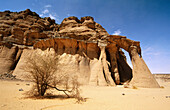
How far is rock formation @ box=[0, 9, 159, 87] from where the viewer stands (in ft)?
53.6

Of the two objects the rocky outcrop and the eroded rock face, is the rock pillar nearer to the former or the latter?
the eroded rock face

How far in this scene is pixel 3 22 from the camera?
26.4 metres

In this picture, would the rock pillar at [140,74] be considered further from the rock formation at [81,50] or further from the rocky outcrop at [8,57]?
the rocky outcrop at [8,57]

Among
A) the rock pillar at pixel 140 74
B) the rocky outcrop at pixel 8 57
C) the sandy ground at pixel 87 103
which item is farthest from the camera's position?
the rocky outcrop at pixel 8 57

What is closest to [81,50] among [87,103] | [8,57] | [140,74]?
[140,74]

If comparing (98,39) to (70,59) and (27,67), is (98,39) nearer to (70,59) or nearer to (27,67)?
(70,59)

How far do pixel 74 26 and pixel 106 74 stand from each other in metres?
13.7

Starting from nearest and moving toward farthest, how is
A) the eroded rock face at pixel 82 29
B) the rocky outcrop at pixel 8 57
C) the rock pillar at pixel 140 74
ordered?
the rock pillar at pixel 140 74, the rocky outcrop at pixel 8 57, the eroded rock face at pixel 82 29

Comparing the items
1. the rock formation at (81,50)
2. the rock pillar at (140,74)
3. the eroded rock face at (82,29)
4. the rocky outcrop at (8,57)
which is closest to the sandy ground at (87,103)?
the rock formation at (81,50)

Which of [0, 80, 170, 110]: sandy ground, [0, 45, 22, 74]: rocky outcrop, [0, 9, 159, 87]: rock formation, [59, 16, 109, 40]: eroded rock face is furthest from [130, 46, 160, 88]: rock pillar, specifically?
[0, 45, 22, 74]: rocky outcrop

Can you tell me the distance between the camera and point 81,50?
60.5ft

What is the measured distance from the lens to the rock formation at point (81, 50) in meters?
16.3

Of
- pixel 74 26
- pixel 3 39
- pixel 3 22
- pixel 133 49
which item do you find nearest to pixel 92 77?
pixel 133 49

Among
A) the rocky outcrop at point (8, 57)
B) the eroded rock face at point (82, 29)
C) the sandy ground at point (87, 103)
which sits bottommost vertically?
the sandy ground at point (87, 103)
